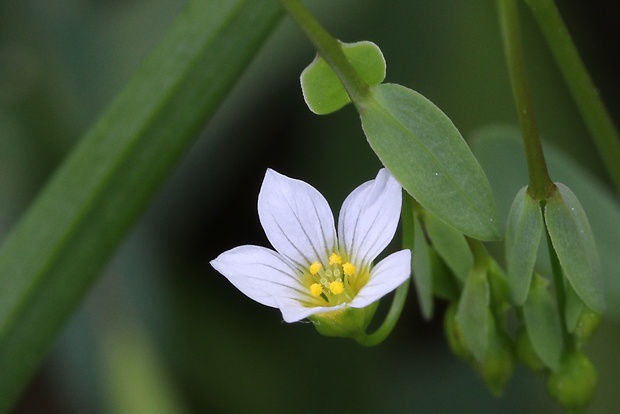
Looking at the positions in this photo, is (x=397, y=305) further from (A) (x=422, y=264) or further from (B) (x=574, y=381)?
(B) (x=574, y=381)

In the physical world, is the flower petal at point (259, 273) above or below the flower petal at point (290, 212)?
below

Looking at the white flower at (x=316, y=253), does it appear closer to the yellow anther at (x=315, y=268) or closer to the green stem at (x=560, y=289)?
the yellow anther at (x=315, y=268)

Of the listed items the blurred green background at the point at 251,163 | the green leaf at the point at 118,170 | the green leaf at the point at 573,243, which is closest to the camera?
the green leaf at the point at 573,243

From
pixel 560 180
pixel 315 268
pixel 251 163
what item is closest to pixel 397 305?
pixel 315 268

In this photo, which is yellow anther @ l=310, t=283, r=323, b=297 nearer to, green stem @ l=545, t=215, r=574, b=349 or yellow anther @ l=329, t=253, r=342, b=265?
yellow anther @ l=329, t=253, r=342, b=265

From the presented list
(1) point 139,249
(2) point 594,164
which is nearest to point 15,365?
(1) point 139,249

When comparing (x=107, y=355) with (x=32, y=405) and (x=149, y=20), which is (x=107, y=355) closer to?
(x=32, y=405)

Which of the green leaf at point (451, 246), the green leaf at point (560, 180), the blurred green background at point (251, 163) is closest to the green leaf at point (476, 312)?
the green leaf at point (451, 246)
